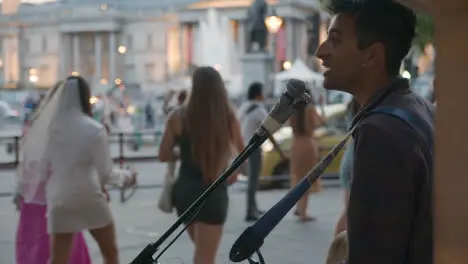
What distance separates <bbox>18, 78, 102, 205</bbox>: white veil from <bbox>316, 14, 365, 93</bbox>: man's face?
3.51m

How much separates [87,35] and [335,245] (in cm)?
10349

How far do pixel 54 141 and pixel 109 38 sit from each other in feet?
321

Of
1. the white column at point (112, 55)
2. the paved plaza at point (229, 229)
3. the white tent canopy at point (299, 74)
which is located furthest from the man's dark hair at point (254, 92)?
the white column at point (112, 55)

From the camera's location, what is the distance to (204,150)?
5.58 meters

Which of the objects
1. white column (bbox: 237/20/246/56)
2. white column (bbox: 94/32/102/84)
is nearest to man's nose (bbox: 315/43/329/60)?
white column (bbox: 237/20/246/56)

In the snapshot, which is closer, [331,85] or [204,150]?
[331,85]

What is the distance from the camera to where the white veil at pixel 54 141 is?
5465 mm

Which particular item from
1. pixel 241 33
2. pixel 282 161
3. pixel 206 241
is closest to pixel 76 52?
pixel 241 33

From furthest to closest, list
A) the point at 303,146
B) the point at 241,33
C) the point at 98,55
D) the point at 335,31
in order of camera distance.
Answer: the point at 98,55
the point at 241,33
the point at 303,146
the point at 335,31

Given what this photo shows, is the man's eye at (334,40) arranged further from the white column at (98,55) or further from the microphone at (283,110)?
the white column at (98,55)

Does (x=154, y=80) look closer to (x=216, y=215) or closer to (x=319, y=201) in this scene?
(x=319, y=201)

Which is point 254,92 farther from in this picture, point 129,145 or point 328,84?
point 129,145

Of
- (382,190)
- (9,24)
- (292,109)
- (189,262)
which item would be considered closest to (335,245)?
(292,109)

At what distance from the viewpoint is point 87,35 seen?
10344 centimetres
